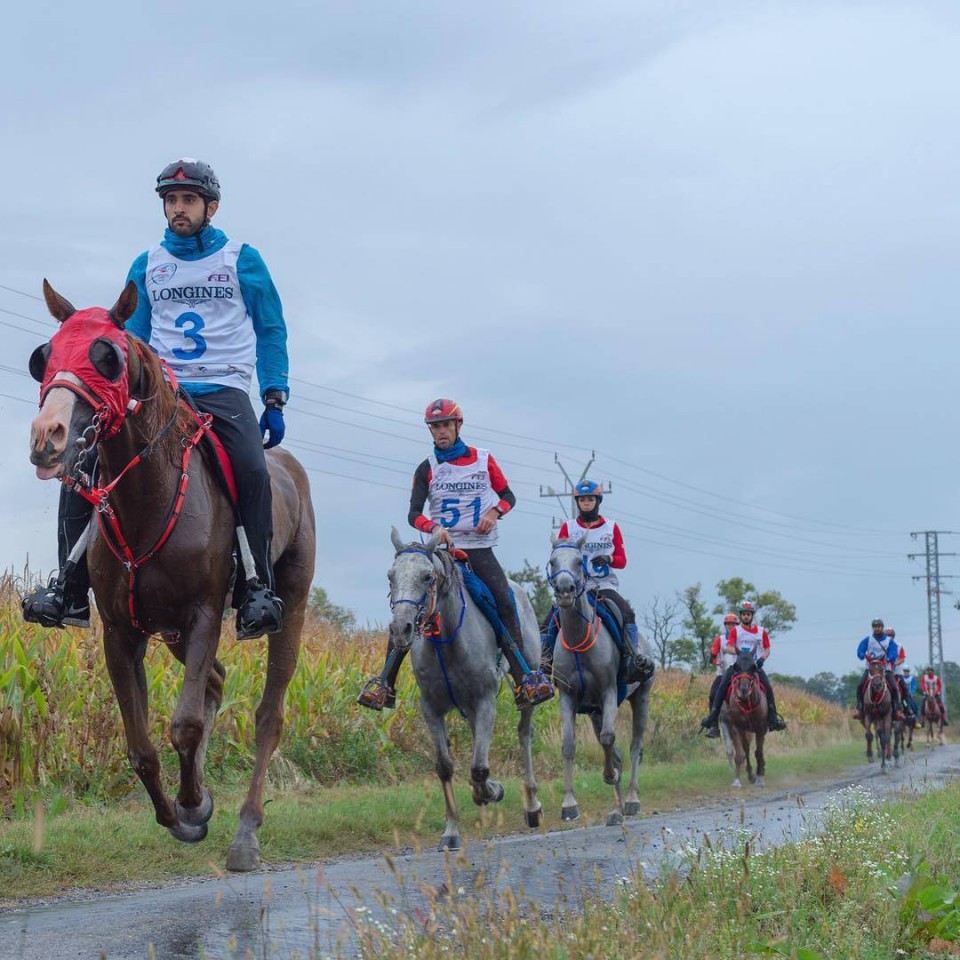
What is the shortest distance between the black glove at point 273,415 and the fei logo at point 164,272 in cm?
91

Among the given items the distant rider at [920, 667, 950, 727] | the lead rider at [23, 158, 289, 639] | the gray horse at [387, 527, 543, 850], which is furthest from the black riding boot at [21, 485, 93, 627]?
the distant rider at [920, 667, 950, 727]

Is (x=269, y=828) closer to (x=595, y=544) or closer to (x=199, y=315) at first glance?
(x=199, y=315)

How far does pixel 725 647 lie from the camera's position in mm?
24609

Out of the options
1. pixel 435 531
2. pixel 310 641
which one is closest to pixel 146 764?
pixel 435 531

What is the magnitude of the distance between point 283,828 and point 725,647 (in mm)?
14940

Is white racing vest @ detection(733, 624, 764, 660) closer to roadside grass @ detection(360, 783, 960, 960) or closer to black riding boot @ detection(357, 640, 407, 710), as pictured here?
black riding boot @ detection(357, 640, 407, 710)

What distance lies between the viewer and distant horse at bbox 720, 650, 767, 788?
22095 millimetres

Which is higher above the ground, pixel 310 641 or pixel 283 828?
pixel 310 641

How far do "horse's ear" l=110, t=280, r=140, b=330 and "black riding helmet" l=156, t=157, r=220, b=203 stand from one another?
1556 mm

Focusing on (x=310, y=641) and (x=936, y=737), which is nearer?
(x=310, y=641)

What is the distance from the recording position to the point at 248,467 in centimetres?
750

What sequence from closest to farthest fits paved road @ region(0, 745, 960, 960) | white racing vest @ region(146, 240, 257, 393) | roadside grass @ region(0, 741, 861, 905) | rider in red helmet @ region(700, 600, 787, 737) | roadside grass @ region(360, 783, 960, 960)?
roadside grass @ region(360, 783, 960, 960) → paved road @ region(0, 745, 960, 960) → white racing vest @ region(146, 240, 257, 393) → roadside grass @ region(0, 741, 861, 905) → rider in red helmet @ region(700, 600, 787, 737)

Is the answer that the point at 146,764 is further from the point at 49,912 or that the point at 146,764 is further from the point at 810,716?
the point at 810,716

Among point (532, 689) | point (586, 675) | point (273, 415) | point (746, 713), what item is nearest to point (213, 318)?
point (273, 415)
